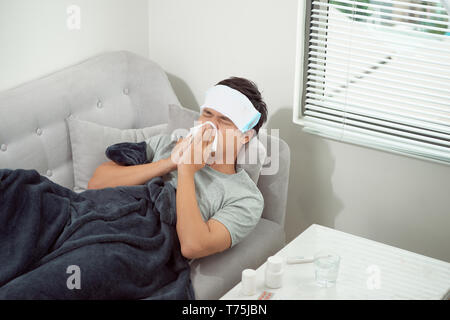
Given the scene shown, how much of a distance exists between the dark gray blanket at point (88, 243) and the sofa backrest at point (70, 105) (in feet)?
1.00

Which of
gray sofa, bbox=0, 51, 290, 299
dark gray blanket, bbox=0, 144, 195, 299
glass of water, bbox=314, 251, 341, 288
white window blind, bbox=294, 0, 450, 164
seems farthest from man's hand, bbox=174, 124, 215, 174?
white window blind, bbox=294, 0, 450, 164

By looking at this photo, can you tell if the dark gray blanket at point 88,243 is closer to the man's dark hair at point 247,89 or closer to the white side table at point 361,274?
the white side table at point 361,274

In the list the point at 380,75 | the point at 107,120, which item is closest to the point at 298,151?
the point at 380,75

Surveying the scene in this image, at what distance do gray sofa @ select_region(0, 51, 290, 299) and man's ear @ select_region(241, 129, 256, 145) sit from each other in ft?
0.53

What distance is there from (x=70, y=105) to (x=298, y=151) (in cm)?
99

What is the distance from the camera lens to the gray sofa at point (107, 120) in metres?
1.90

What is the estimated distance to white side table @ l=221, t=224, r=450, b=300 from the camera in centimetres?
165

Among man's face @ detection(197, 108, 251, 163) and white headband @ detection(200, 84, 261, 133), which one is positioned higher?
white headband @ detection(200, 84, 261, 133)

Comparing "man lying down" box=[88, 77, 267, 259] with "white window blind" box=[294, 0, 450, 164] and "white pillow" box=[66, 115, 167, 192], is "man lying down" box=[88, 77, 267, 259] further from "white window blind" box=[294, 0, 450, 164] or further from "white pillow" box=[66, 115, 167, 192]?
"white window blind" box=[294, 0, 450, 164]

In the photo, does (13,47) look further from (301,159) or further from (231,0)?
(301,159)

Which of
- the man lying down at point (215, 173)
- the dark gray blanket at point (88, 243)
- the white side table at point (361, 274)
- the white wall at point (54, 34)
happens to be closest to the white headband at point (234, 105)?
the man lying down at point (215, 173)

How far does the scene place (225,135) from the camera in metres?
1.95

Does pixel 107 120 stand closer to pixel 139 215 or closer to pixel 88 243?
pixel 139 215
